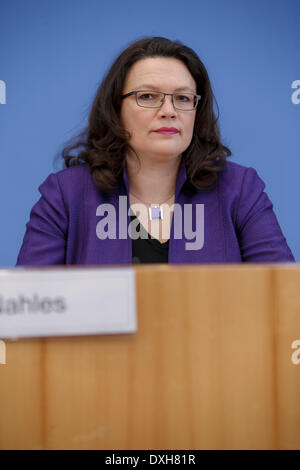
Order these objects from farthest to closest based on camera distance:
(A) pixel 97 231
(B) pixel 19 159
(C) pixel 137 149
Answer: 1. (B) pixel 19 159
2. (C) pixel 137 149
3. (A) pixel 97 231

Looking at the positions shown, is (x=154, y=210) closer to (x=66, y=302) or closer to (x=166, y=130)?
(x=166, y=130)

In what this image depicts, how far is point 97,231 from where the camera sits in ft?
3.72

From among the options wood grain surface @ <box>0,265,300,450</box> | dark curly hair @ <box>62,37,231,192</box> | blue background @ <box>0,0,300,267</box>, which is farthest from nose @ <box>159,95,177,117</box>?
wood grain surface @ <box>0,265,300,450</box>

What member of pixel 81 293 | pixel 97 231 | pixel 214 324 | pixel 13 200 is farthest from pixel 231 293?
pixel 13 200

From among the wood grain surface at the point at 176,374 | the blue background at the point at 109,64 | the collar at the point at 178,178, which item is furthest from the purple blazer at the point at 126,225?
the wood grain surface at the point at 176,374

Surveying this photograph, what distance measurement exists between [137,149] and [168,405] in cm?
89

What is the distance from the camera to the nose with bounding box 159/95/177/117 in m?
1.17

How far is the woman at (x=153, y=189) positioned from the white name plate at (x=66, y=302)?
0.66m

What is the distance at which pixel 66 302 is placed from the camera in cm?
45

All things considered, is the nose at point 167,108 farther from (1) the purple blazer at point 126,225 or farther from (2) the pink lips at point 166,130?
(1) the purple blazer at point 126,225

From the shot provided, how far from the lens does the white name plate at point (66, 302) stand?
0.44 m

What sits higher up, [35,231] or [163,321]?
[35,231]

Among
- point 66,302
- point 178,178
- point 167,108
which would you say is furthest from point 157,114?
point 66,302

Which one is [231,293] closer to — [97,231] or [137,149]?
[97,231]
